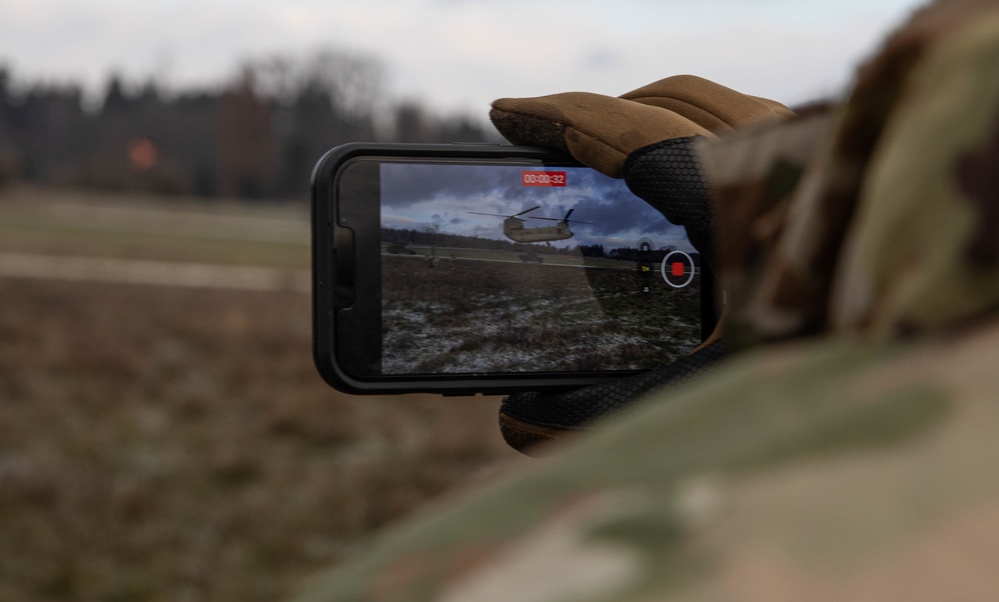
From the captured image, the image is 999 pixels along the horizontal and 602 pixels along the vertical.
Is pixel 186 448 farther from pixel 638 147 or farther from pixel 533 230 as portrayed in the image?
pixel 638 147

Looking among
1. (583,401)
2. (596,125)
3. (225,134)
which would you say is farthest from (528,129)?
(225,134)

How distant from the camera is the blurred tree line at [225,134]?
36969 mm

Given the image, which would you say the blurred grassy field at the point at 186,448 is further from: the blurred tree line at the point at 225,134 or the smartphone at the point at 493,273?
the blurred tree line at the point at 225,134

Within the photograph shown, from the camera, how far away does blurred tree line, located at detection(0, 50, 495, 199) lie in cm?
3697

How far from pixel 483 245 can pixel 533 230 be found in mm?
76

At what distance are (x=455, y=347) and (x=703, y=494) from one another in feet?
3.02

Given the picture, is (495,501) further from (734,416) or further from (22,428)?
(22,428)

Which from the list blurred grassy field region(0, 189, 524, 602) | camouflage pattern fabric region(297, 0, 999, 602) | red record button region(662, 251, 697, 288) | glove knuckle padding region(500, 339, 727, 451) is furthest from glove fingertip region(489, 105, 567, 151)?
blurred grassy field region(0, 189, 524, 602)

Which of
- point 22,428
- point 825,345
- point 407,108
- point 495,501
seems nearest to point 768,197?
point 825,345

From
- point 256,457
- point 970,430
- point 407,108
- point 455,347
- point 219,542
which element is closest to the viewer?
point 970,430

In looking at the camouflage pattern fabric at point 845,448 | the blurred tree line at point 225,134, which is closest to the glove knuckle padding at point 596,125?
the camouflage pattern fabric at point 845,448

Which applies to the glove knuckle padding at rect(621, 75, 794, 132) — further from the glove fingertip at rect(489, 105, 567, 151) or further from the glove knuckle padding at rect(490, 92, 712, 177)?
the glove fingertip at rect(489, 105, 567, 151)

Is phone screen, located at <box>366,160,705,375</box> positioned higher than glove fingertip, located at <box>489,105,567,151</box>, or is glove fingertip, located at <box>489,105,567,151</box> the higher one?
glove fingertip, located at <box>489,105,567,151</box>

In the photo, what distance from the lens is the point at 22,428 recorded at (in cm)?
722
